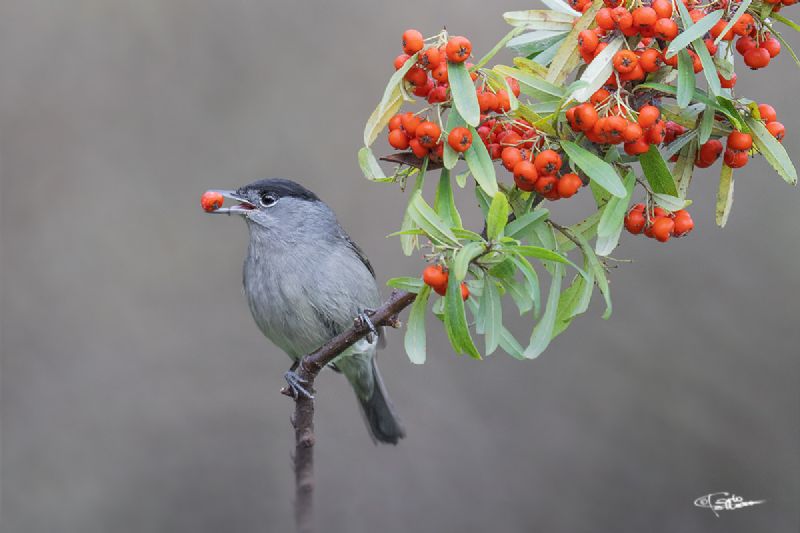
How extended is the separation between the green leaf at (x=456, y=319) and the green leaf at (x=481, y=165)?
0.23 metres

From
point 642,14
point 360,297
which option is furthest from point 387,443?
point 642,14

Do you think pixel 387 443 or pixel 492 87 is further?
pixel 387 443

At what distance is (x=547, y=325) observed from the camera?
2.23 meters

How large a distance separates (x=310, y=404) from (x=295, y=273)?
123 cm

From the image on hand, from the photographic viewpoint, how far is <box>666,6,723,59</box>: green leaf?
79.4 inches

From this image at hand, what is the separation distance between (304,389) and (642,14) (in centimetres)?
177

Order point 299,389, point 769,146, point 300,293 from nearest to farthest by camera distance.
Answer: point 769,146 → point 299,389 → point 300,293

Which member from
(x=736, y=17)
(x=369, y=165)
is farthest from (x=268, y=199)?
(x=736, y=17)

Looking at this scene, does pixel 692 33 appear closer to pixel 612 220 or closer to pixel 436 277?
pixel 612 220

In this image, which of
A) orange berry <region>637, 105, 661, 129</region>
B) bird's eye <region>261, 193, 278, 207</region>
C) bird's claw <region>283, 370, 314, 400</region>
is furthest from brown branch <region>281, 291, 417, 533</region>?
bird's eye <region>261, 193, 278, 207</region>


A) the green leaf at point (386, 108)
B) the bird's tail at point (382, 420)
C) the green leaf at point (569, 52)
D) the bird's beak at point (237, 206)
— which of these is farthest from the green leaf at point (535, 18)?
the bird's tail at point (382, 420)

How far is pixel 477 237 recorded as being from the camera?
83.7 inches

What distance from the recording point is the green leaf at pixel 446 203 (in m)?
2.26

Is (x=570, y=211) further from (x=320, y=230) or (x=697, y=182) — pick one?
(x=320, y=230)
